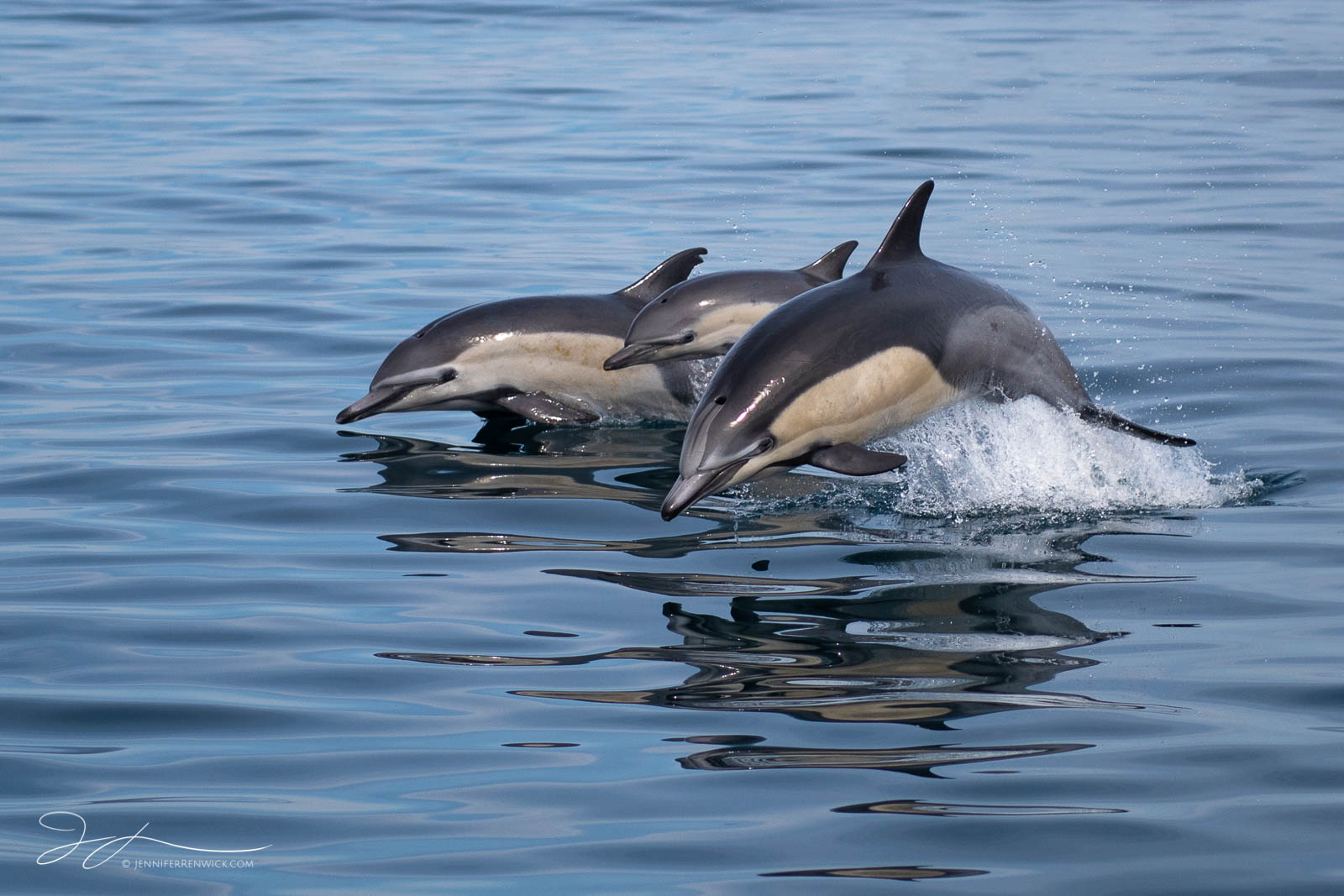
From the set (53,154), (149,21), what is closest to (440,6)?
(149,21)

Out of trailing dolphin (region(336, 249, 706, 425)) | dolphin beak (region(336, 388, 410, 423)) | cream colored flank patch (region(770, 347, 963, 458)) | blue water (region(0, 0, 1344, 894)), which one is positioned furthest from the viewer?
trailing dolphin (region(336, 249, 706, 425))

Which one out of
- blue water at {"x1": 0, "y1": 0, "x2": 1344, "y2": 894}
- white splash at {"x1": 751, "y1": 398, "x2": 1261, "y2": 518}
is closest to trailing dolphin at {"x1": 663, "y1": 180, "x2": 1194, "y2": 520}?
white splash at {"x1": 751, "y1": 398, "x2": 1261, "y2": 518}

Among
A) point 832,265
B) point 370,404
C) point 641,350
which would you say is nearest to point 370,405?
point 370,404

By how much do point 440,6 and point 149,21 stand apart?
5.79 m

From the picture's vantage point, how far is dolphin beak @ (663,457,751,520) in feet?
21.0

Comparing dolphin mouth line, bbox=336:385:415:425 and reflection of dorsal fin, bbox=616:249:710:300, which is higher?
reflection of dorsal fin, bbox=616:249:710:300

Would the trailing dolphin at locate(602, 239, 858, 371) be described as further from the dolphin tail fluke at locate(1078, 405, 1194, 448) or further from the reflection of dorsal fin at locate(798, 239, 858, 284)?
the dolphin tail fluke at locate(1078, 405, 1194, 448)

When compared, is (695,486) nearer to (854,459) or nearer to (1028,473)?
(854,459)

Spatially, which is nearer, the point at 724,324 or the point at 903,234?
the point at 903,234

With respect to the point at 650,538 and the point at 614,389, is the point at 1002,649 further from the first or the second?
the point at 614,389

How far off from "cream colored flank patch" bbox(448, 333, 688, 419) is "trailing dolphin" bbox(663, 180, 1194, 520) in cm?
208

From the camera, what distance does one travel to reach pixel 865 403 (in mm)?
6918

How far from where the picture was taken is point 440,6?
113 feet

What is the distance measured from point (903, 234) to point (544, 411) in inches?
88.6
